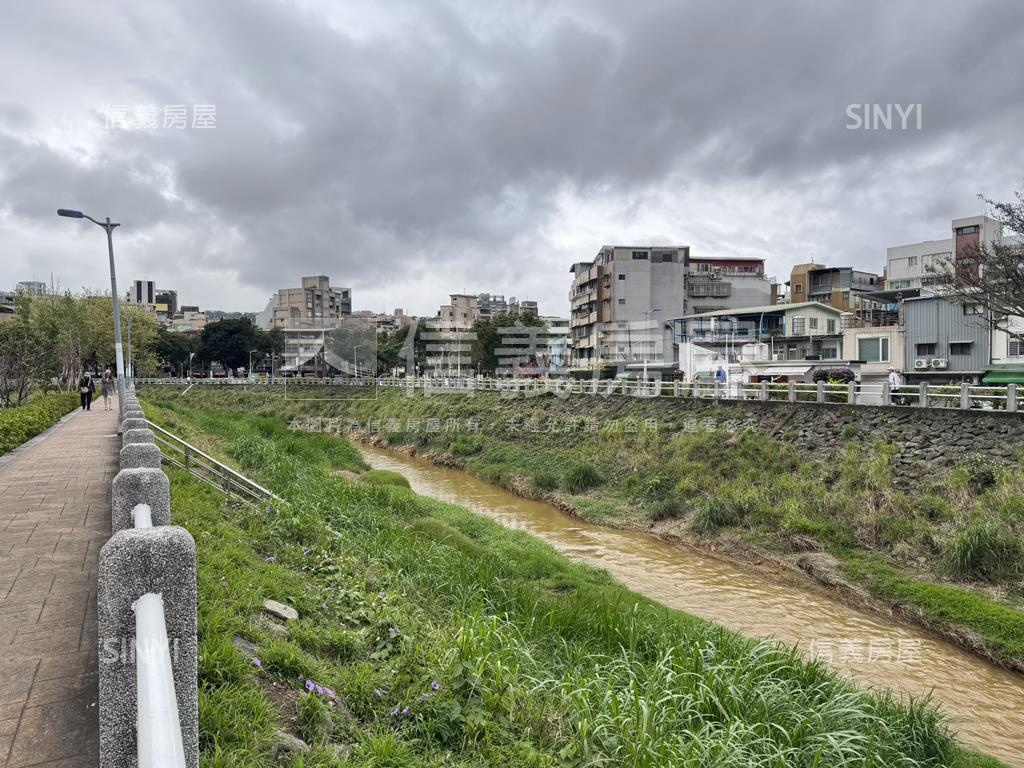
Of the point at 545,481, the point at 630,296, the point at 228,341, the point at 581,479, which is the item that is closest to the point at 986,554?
the point at 581,479

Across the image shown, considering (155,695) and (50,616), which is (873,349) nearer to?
(50,616)

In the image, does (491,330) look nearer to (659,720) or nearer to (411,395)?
(411,395)

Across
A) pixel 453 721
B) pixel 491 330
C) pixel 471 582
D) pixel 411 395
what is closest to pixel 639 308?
pixel 491 330

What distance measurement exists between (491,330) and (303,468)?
49118 millimetres

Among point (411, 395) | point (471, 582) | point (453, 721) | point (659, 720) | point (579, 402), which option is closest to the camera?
point (453, 721)

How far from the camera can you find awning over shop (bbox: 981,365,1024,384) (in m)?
24.2

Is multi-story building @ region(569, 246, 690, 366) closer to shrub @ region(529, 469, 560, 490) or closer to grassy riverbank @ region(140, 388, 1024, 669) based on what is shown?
grassy riverbank @ region(140, 388, 1024, 669)

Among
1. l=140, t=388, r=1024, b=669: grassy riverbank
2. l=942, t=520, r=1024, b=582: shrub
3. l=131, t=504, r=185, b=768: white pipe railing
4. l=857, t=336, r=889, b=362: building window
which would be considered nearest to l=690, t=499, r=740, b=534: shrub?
l=140, t=388, r=1024, b=669: grassy riverbank

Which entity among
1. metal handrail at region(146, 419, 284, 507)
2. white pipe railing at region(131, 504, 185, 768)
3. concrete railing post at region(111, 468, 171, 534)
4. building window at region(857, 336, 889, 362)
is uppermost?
building window at region(857, 336, 889, 362)

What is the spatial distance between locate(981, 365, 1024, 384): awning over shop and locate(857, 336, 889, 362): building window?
30.8ft

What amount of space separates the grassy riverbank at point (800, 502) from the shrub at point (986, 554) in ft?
0.07

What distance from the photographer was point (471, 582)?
8.48 m

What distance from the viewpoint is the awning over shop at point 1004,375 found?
79.5 ft

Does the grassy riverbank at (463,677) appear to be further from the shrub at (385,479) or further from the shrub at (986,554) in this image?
the shrub at (385,479)
